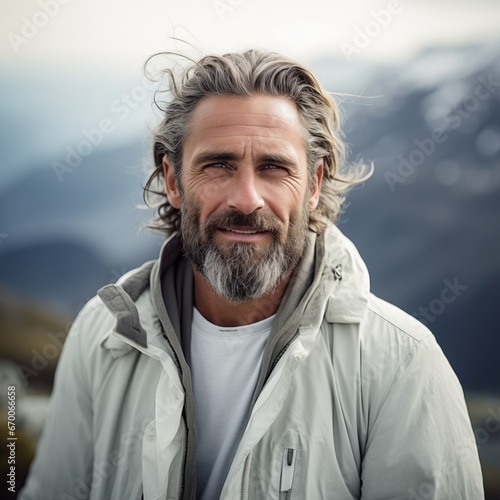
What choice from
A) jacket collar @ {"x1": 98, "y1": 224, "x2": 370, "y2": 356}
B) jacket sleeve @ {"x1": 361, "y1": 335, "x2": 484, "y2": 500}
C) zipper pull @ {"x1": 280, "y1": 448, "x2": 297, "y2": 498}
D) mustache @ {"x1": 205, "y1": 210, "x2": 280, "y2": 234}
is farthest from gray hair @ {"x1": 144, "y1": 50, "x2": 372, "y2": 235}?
zipper pull @ {"x1": 280, "y1": 448, "x2": 297, "y2": 498}

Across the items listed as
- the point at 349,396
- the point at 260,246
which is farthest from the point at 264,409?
the point at 260,246

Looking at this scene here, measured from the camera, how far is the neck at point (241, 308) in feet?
6.77

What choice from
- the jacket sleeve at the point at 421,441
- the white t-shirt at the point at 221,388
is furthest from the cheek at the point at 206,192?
the jacket sleeve at the point at 421,441

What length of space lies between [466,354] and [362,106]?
1811mm

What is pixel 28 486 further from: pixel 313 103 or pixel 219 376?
pixel 313 103

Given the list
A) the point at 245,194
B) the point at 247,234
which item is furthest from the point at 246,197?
the point at 247,234

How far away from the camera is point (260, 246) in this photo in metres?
1.93

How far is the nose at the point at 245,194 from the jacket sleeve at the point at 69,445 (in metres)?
0.87

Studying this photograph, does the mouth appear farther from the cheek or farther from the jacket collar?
the jacket collar

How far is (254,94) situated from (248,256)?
0.63 m

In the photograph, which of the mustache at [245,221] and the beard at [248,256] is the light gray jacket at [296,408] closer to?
the beard at [248,256]

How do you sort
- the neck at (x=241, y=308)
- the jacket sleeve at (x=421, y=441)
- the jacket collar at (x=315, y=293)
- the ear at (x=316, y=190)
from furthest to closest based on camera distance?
the ear at (x=316, y=190) < the neck at (x=241, y=308) < the jacket collar at (x=315, y=293) < the jacket sleeve at (x=421, y=441)

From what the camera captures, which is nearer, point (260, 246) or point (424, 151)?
point (260, 246)

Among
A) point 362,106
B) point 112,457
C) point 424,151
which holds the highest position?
point 362,106
